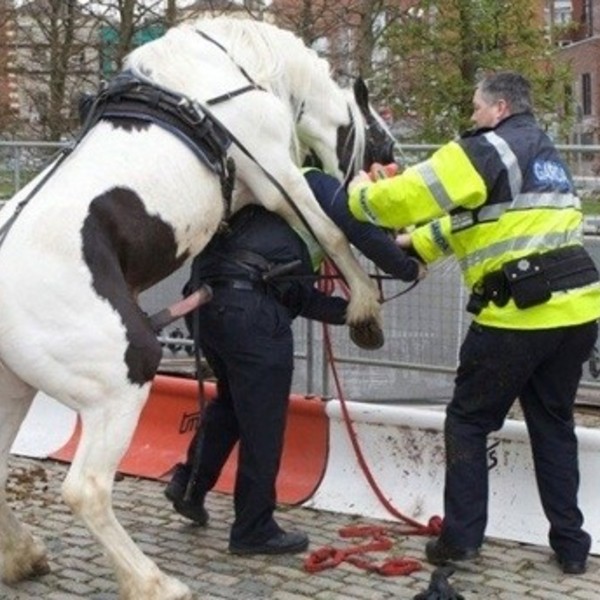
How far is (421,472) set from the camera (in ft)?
19.0

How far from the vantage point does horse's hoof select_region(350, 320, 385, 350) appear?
17.0 feet

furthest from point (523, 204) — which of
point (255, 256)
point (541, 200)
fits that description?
point (255, 256)

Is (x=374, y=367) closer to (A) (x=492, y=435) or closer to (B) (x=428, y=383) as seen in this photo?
(B) (x=428, y=383)

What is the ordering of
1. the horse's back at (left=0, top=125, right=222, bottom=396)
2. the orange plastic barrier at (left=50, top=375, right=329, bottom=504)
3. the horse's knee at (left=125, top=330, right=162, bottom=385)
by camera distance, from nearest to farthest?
the horse's back at (left=0, top=125, right=222, bottom=396) < the horse's knee at (left=125, top=330, right=162, bottom=385) < the orange plastic barrier at (left=50, top=375, right=329, bottom=504)

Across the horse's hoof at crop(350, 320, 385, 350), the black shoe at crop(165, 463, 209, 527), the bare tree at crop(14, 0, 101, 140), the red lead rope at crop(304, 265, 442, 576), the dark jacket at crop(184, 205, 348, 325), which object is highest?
the bare tree at crop(14, 0, 101, 140)

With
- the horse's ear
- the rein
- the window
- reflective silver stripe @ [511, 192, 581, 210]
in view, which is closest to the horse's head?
the horse's ear

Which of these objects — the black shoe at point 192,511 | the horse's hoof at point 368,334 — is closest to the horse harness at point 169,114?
the horse's hoof at point 368,334

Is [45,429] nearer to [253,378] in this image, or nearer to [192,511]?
[192,511]

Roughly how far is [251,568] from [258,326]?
101 centimetres

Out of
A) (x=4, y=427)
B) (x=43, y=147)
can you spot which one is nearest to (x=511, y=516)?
(x=4, y=427)

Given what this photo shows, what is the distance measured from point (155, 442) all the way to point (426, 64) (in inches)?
561

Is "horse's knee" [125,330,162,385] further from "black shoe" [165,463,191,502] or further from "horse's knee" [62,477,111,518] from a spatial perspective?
"black shoe" [165,463,191,502]

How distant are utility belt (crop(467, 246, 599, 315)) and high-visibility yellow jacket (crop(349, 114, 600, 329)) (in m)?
0.03

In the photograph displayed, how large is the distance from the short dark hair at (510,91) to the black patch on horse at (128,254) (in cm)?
137
